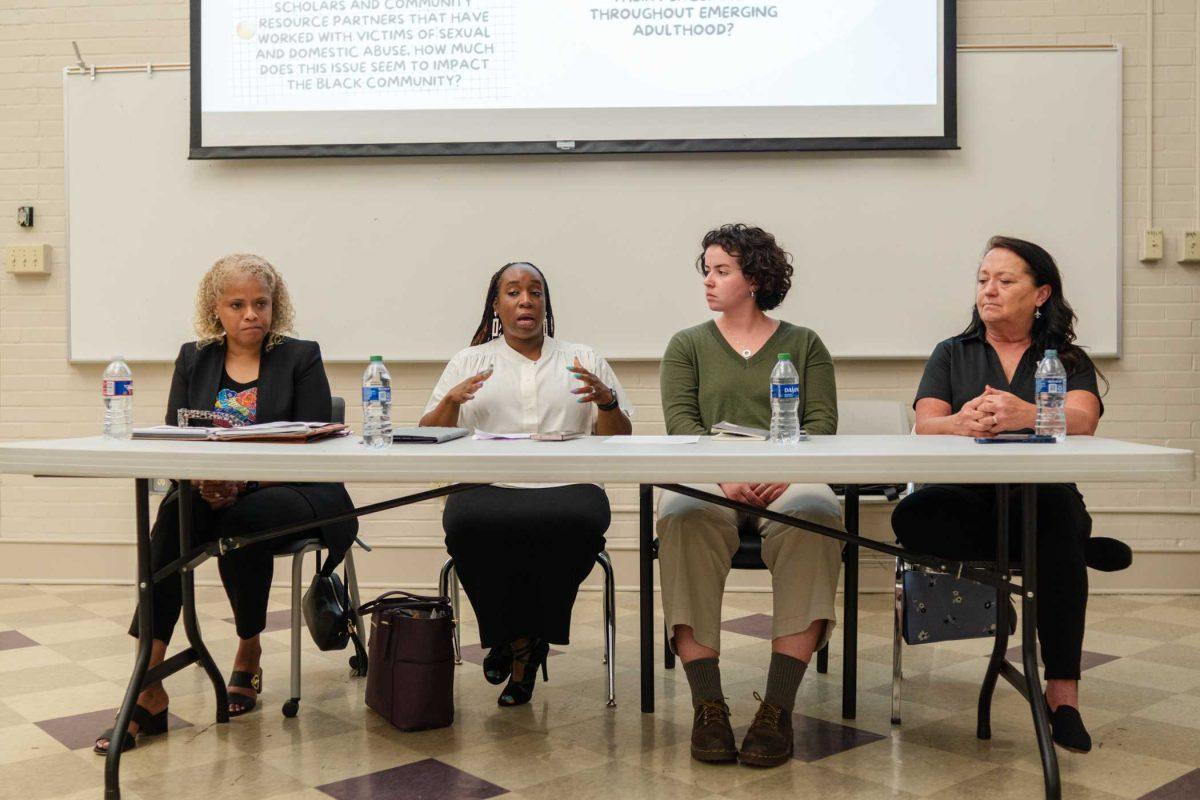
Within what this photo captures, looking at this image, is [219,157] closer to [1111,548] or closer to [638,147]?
[638,147]

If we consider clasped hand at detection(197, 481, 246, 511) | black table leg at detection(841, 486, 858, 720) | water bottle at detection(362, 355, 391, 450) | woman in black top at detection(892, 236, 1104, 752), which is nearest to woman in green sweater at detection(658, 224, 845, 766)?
black table leg at detection(841, 486, 858, 720)

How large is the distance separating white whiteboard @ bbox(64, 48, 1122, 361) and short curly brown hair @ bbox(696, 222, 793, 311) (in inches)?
46.6

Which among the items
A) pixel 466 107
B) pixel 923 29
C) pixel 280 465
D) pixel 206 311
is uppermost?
pixel 923 29

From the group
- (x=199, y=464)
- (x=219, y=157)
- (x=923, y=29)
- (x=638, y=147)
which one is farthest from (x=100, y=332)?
(x=923, y=29)

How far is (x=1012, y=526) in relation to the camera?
87.4 inches

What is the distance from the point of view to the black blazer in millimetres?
2623

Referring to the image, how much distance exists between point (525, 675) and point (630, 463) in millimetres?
980

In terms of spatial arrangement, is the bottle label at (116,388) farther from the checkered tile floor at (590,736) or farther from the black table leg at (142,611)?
the checkered tile floor at (590,736)

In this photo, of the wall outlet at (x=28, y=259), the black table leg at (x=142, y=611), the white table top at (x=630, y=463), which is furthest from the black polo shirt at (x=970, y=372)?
the wall outlet at (x=28, y=259)

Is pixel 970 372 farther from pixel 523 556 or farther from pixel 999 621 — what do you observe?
pixel 523 556

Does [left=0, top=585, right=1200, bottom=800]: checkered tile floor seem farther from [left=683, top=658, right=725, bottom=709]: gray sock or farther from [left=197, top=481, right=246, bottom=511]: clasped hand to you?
[left=197, top=481, right=246, bottom=511]: clasped hand

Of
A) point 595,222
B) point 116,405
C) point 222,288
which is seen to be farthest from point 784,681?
point 595,222

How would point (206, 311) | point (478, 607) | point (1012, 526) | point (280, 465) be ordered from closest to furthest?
point (280, 465) → point (1012, 526) → point (478, 607) → point (206, 311)

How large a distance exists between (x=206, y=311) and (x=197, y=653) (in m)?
0.88
